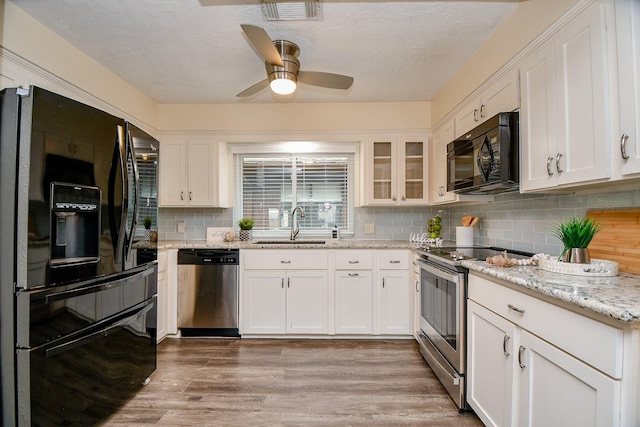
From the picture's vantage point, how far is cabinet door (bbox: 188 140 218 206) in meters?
3.31

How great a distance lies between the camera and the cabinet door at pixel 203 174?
10.9ft

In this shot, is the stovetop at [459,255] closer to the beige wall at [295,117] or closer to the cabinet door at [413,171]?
the cabinet door at [413,171]

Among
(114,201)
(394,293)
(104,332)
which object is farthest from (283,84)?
(394,293)

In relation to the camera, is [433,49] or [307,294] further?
[307,294]

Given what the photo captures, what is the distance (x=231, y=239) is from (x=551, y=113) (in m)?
2.97

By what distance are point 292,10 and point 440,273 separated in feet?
6.52

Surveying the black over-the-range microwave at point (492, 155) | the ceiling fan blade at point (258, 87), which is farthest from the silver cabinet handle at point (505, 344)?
the ceiling fan blade at point (258, 87)

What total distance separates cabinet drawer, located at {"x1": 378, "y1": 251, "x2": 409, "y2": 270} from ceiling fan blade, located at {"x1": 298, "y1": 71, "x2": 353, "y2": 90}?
160 centimetres

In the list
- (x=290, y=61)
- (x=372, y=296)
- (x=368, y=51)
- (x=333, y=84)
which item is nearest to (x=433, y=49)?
(x=368, y=51)

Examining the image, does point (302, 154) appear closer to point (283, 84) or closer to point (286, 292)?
point (283, 84)

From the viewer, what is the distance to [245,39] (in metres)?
2.14

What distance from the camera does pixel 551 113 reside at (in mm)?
1505

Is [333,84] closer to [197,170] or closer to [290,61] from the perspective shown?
[290,61]

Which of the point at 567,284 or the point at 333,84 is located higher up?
the point at 333,84
